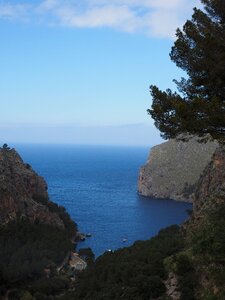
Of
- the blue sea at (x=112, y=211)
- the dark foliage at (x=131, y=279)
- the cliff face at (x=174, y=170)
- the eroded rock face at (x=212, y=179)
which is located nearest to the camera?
the dark foliage at (x=131, y=279)

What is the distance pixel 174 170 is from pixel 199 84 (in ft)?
517

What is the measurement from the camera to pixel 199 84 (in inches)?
734

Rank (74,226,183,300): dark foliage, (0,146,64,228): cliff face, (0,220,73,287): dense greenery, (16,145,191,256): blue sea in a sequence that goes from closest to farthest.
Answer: (74,226,183,300): dark foliage, (0,220,73,287): dense greenery, (0,146,64,228): cliff face, (16,145,191,256): blue sea

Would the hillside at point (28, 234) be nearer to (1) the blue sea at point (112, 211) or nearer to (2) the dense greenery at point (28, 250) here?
(2) the dense greenery at point (28, 250)

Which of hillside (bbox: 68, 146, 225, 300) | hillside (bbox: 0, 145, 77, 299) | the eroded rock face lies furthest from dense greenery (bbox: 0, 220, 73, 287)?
the eroded rock face

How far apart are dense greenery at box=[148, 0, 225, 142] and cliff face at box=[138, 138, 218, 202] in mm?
134797

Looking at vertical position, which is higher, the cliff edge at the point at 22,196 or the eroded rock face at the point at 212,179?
the eroded rock face at the point at 212,179

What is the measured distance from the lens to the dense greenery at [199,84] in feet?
52.4

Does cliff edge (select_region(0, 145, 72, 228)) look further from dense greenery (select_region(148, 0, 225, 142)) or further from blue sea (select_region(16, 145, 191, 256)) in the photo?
dense greenery (select_region(148, 0, 225, 142))

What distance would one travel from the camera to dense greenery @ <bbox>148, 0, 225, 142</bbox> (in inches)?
Result: 628

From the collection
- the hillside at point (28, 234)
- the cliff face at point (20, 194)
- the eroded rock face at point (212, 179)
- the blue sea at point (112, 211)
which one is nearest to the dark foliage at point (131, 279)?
the eroded rock face at point (212, 179)

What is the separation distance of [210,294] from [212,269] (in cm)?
180

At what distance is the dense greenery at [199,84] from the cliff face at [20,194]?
60.4 metres

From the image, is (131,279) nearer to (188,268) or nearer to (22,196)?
(188,268)
